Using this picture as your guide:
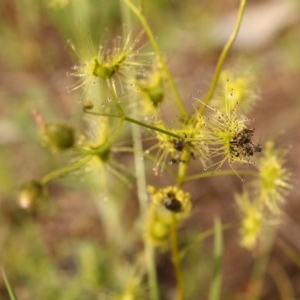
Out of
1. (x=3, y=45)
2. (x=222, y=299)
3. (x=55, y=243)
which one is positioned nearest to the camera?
(x=222, y=299)

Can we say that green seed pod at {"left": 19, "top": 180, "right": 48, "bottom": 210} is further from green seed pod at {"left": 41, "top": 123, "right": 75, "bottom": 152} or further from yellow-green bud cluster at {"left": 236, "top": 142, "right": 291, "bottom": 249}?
yellow-green bud cluster at {"left": 236, "top": 142, "right": 291, "bottom": 249}

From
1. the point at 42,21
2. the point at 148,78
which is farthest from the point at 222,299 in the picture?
the point at 42,21

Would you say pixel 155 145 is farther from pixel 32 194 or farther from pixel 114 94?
pixel 32 194

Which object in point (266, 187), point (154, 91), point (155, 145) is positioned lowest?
point (266, 187)

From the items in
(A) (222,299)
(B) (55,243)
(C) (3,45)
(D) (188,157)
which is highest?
(C) (3,45)

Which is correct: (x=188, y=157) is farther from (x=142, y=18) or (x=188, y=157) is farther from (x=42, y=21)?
(x=42, y=21)

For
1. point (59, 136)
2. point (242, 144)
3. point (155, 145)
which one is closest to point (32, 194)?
point (59, 136)

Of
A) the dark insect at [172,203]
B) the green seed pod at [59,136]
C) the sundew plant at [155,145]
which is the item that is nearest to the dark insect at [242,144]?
the sundew plant at [155,145]
